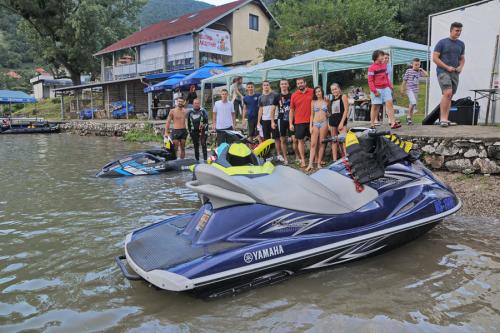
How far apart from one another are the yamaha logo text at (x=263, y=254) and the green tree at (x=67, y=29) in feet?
123

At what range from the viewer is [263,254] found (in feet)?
10.9

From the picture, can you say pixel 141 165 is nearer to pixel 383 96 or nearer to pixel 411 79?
pixel 383 96

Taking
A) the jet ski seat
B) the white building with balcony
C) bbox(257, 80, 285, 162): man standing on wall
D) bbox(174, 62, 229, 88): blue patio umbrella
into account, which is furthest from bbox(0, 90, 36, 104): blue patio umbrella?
the jet ski seat

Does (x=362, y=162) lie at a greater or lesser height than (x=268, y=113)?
lesser

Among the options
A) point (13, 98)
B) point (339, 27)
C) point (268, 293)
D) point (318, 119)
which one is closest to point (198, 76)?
point (339, 27)

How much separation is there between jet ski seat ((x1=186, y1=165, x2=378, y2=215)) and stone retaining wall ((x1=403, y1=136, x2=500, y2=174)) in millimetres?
3612

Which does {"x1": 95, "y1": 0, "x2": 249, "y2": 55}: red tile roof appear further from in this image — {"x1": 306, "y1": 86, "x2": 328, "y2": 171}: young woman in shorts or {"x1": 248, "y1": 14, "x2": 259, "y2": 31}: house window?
{"x1": 306, "y1": 86, "x2": 328, "y2": 171}: young woman in shorts

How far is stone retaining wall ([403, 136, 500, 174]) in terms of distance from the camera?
649cm

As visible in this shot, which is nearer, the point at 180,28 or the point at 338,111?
the point at 338,111

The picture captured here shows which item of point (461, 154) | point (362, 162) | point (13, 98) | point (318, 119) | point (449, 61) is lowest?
point (461, 154)

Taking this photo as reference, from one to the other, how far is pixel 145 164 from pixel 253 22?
1023 inches

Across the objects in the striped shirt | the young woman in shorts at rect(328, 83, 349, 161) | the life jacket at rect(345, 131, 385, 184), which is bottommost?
the life jacket at rect(345, 131, 385, 184)

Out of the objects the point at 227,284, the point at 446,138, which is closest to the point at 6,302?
the point at 227,284

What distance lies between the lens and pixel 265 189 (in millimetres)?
3645
